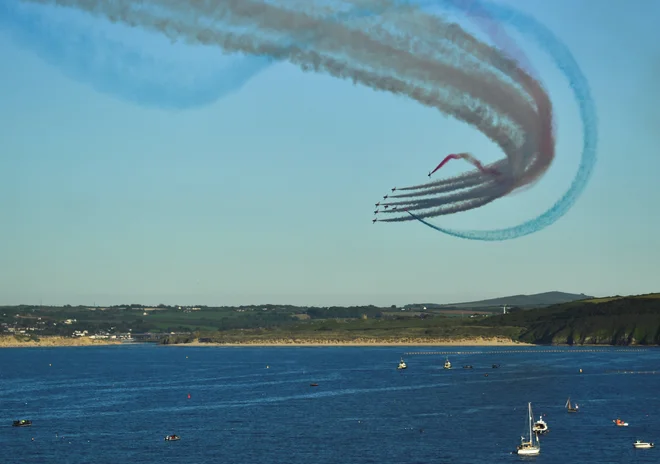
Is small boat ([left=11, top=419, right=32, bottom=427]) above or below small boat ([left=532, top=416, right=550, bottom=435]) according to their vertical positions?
below

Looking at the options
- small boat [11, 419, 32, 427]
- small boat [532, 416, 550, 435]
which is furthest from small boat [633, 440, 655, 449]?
small boat [11, 419, 32, 427]

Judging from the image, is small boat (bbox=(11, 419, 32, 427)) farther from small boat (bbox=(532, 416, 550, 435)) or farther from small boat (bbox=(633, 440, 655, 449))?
small boat (bbox=(633, 440, 655, 449))

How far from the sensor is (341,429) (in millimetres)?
166375

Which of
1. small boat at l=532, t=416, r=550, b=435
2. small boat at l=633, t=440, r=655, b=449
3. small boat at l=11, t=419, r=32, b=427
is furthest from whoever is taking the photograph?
small boat at l=11, t=419, r=32, b=427

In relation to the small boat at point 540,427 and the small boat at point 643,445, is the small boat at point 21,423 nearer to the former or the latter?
the small boat at point 540,427

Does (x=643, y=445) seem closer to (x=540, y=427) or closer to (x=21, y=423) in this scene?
(x=540, y=427)

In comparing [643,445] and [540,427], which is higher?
[540,427]

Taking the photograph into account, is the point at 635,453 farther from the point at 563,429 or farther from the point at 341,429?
the point at 341,429

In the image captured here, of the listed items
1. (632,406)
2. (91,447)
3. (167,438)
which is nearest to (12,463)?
(91,447)

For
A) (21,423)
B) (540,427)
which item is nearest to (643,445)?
(540,427)

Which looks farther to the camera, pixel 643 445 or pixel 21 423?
pixel 21 423

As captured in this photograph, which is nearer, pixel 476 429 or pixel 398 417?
pixel 476 429

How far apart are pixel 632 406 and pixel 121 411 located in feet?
347

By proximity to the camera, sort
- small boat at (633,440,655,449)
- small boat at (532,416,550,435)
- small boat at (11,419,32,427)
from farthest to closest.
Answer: small boat at (11,419,32,427)
small boat at (532,416,550,435)
small boat at (633,440,655,449)
